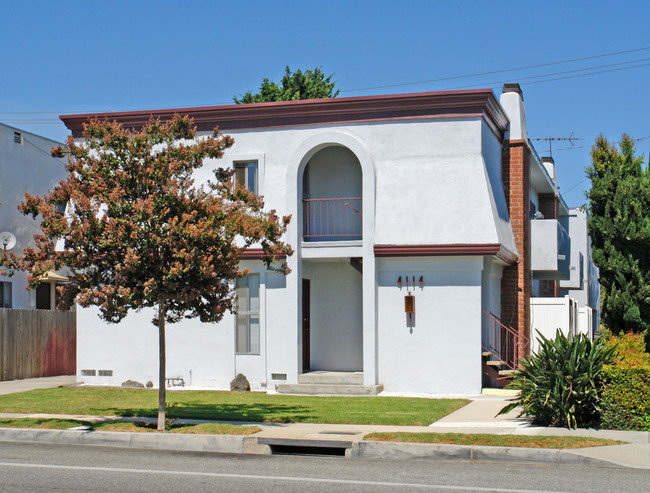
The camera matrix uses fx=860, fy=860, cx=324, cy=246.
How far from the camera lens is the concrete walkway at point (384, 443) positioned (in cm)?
1104

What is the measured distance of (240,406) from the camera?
16547 millimetres

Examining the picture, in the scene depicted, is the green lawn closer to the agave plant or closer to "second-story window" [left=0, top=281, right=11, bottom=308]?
the agave plant

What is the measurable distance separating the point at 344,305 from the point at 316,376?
2099 millimetres

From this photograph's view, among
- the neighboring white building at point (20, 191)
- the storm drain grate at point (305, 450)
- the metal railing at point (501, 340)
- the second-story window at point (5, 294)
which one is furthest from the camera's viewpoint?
the neighboring white building at point (20, 191)

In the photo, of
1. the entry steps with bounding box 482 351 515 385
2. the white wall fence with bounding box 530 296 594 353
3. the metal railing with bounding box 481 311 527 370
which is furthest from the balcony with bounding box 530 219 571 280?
the entry steps with bounding box 482 351 515 385

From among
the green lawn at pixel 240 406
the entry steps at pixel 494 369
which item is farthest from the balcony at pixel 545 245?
the green lawn at pixel 240 406

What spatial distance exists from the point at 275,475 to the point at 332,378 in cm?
918

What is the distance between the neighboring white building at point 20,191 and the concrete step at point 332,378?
39.2ft

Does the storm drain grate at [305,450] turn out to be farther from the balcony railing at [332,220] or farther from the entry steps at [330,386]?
the balcony railing at [332,220]

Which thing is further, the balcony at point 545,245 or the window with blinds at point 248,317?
the balcony at point 545,245

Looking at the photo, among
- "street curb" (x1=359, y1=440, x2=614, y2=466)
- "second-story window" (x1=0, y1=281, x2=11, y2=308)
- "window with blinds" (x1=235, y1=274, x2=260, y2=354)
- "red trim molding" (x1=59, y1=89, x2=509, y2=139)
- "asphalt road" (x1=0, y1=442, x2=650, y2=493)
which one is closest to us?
"asphalt road" (x1=0, y1=442, x2=650, y2=493)

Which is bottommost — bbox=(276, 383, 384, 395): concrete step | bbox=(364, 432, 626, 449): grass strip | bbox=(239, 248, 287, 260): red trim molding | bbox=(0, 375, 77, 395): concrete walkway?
bbox=(0, 375, 77, 395): concrete walkway

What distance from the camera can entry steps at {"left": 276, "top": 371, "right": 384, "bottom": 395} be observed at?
18766 mm

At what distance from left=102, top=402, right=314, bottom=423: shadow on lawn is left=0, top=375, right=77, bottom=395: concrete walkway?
5525mm
